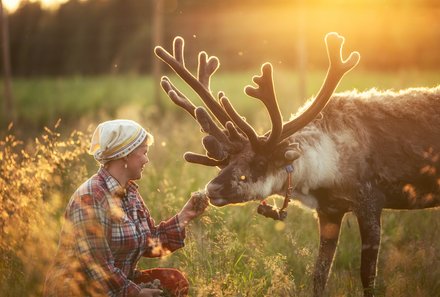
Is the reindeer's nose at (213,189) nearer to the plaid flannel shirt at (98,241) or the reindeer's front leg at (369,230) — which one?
the plaid flannel shirt at (98,241)

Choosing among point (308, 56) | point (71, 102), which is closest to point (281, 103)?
point (71, 102)

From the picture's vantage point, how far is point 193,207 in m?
4.68

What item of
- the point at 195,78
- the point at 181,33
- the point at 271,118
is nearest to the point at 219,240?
the point at 271,118

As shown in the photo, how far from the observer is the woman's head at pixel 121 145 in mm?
4055

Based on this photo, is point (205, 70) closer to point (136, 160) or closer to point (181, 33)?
point (136, 160)

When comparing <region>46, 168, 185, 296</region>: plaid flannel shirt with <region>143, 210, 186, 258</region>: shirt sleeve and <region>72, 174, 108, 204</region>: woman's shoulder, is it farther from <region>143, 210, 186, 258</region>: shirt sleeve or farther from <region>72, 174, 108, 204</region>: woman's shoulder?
<region>143, 210, 186, 258</region>: shirt sleeve

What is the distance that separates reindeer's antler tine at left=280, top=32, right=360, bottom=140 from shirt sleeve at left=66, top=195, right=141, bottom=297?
1.77 metres

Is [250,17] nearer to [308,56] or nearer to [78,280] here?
[308,56]

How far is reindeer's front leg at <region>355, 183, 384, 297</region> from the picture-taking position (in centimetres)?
505

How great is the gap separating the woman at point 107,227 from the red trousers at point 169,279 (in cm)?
4

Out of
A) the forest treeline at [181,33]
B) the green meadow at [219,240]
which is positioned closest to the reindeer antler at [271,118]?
the green meadow at [219,240]

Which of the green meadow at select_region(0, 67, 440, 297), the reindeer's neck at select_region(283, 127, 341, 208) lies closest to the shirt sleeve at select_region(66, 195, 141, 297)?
the green meadow at select_region(0, 67, 440, 297)

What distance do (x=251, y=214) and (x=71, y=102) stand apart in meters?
17.3

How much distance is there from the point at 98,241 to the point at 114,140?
0.65 m
